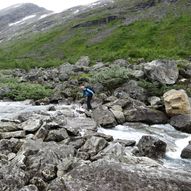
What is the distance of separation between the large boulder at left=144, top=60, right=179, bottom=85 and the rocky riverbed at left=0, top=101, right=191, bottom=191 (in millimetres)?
9320

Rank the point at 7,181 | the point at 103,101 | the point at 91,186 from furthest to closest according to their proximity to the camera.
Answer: the point at 103,101 → the point at 7,181 → the point at 91,186

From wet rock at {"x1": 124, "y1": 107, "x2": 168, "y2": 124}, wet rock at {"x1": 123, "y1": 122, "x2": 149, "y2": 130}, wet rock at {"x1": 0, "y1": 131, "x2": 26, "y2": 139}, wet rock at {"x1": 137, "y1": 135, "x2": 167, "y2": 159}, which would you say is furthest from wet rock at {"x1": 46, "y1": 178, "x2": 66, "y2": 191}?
wet rock at {"x1": 124, "y1": 107, "x2": 168, "y2": 124}

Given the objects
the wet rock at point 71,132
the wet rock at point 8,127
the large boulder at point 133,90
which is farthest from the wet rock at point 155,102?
the wet rock at point 8,127

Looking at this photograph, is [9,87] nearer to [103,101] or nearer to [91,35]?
[103,101]

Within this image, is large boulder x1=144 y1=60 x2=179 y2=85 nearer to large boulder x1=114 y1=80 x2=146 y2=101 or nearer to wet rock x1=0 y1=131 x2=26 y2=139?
large boulder x1=114 y1=80 x2=146 y2=101

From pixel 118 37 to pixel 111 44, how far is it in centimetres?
407

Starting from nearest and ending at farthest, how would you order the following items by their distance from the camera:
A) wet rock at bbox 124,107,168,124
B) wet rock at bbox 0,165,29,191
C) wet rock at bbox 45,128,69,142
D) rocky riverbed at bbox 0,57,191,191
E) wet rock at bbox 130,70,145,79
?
rocky riverbed at bbox 0,57,191,191
wet rock at bbox 0,165,29,191
wet rock at bbox 45,128,69,142
wet rock at bbox 124,107,168,124
wet rock at bbox 130,70,145,79

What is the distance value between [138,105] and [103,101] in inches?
140

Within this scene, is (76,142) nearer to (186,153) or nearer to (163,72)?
(186,153)

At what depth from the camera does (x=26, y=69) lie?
64.1 metres

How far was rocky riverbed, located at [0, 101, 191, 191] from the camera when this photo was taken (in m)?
11.8

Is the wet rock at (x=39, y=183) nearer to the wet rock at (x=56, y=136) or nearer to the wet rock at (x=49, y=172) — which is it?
the wet rock at (x=49, y=172)

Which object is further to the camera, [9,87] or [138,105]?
[9,87]

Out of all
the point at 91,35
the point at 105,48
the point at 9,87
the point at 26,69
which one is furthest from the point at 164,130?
the point at 91,35
